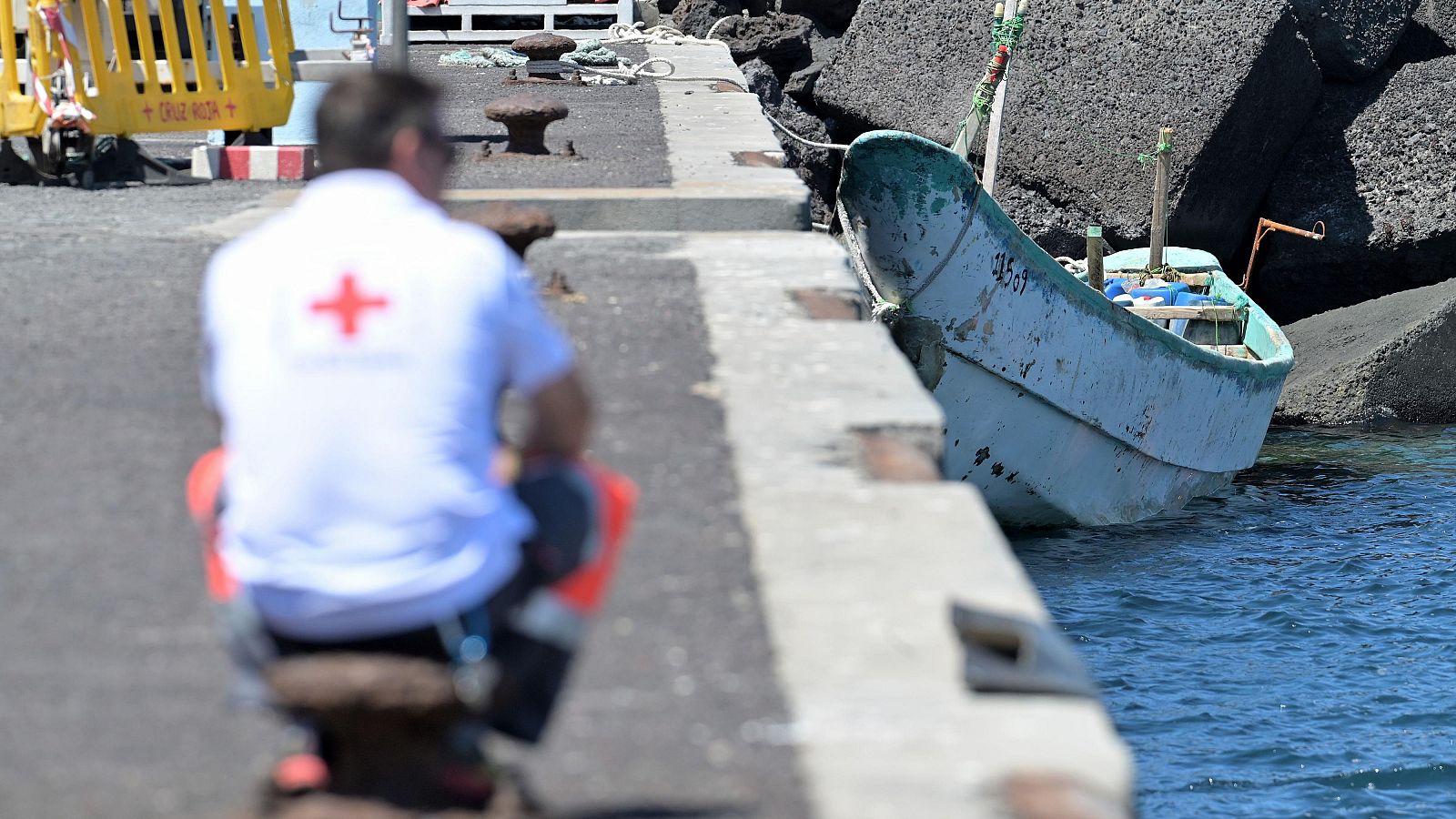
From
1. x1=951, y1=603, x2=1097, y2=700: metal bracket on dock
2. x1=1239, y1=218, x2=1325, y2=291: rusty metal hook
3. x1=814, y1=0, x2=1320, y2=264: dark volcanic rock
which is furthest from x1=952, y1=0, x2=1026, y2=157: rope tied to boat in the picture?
x1=951, y1=603, x2=1097, y2=700: metal bracket on dock

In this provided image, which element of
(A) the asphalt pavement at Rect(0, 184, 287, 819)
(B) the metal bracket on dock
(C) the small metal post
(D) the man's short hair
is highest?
(D) the man's short hair

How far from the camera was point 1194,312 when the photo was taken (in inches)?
506

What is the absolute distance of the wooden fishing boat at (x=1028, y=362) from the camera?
1052cm

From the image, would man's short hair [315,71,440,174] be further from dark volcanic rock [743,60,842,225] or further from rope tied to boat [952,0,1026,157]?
dark volcanic rock [743,60,842,225]

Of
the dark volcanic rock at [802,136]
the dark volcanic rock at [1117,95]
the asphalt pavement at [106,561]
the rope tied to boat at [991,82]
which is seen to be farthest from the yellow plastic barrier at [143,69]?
the dark volcanic rock at [1117,95]

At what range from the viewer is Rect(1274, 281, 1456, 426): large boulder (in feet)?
46.4

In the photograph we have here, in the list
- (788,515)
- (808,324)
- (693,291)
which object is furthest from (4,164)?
(788,515)

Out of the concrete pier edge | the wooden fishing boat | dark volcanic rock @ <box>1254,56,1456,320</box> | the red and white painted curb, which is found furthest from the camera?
dark volcanic rock @ <box>1254,56,1456,320</box>

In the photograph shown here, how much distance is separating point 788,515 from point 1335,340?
12456mm

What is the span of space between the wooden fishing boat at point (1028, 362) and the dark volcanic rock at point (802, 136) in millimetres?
4254

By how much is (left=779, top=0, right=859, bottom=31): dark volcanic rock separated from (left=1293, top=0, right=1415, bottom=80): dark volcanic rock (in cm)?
528

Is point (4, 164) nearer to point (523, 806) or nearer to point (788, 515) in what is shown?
point (788, 515)

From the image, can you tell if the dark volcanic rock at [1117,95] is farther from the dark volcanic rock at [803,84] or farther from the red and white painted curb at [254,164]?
the red and white painted curb at [254,164]

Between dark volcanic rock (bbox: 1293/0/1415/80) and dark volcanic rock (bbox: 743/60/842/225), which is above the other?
dark volcanic rock (bbox: 1293/0/1415/80)
